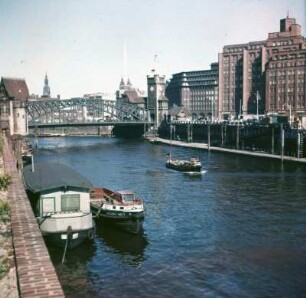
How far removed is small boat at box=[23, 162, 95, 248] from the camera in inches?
1378

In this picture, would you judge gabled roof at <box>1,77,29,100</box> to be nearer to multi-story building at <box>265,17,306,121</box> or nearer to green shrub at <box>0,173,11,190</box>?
multi-story building at <box>265,17,306,121</box>

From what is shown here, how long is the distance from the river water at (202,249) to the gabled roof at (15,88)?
85.1 m

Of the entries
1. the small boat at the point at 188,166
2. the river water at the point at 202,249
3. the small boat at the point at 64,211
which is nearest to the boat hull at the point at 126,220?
the river water at the point at 202,249

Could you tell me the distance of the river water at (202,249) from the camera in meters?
29.9

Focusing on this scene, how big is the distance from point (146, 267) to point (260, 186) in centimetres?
4040

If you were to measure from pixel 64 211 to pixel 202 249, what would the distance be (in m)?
11.9

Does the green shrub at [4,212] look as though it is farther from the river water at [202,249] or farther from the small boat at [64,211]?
the small boat at [64,211]

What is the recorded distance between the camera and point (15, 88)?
5827 inches

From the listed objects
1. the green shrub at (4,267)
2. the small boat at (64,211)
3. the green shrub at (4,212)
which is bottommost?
the small boat at (64,211)

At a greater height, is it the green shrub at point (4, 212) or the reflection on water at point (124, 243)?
the green shrub at point (4, 212)

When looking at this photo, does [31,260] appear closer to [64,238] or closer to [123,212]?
[64,238]

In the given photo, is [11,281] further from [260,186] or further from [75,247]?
[260,186]

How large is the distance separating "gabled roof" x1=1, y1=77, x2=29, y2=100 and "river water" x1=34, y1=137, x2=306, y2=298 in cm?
8512

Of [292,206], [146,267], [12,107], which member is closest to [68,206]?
[146,267]
